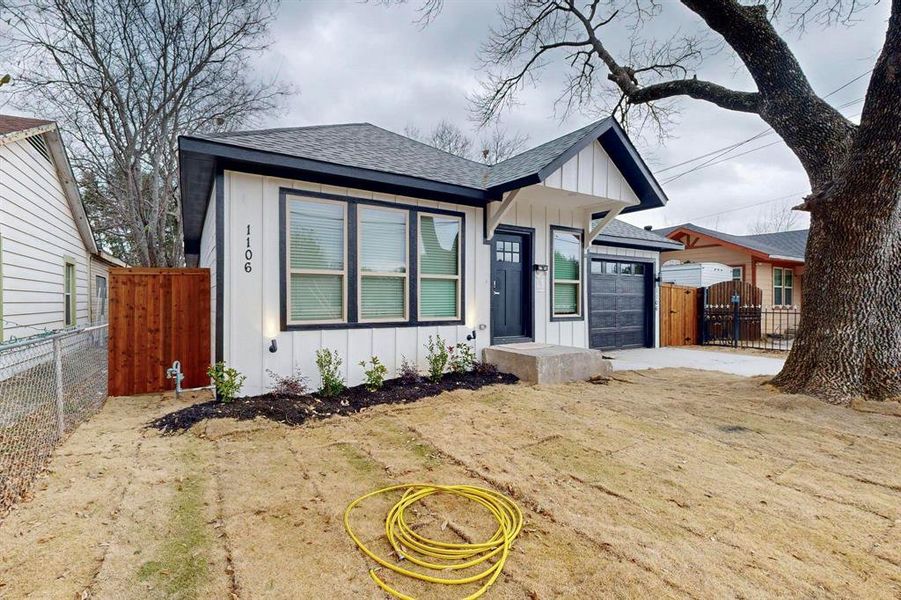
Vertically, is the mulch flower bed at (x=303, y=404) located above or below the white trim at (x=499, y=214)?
below

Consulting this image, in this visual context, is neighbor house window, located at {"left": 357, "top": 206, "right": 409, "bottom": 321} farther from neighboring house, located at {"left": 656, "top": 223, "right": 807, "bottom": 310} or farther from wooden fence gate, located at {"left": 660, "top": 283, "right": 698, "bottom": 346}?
neighboring house, located at {"left": 656, "top": 223, "right": 807, "bottom": 310}

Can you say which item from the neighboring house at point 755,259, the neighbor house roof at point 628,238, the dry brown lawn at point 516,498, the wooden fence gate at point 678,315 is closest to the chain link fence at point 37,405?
the dry brown lawn at point 516,498

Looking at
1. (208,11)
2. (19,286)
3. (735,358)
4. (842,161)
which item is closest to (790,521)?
(842,161)

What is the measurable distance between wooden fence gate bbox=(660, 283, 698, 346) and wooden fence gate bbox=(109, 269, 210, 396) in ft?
33.8

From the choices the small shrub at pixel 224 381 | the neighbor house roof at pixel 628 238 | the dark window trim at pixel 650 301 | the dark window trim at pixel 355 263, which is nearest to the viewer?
the small shrub at pixel 224 381

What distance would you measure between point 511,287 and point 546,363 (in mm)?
1639

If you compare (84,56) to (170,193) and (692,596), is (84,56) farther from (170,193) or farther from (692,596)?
(692,596)

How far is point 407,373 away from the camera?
5.47 metres

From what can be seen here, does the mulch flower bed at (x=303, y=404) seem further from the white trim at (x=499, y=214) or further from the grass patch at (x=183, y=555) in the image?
the white trim at (x=499, y=214)

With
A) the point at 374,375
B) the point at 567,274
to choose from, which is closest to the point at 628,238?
the point at 567,274

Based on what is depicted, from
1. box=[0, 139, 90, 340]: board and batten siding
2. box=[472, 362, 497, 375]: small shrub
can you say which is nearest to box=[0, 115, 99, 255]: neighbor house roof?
box=[0, 139, 90, 340]: board and batten siding

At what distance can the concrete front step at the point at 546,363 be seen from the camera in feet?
18.6

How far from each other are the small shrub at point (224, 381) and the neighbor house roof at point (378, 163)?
2.23 m

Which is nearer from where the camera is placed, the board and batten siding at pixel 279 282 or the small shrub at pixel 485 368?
the board and batten siding at pixel 279 282
